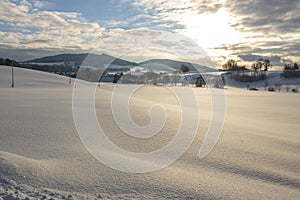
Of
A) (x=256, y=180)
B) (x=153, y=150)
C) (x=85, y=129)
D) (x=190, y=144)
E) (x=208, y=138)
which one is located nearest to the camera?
(x=256, y=180)

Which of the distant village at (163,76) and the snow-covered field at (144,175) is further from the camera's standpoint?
the distant village at (163,76)

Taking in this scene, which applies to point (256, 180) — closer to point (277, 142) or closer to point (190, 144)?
point (190, 144)

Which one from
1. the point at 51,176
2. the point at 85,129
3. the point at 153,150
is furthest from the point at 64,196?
the point at 85,129

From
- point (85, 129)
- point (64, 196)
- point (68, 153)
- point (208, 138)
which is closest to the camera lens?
point (64, 196)

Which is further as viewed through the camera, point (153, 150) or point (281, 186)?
point (153, 150)

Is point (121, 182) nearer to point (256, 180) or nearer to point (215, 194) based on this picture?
point (215, 194)

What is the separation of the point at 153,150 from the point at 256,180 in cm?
168

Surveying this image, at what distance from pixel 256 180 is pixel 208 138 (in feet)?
7.12

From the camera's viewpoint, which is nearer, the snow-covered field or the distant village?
the snow-covered field

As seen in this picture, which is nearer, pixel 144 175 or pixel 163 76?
pixel 144 175

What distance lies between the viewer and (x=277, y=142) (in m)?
5.29

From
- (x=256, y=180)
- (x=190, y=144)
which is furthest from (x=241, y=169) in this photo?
(x=190, y=144)

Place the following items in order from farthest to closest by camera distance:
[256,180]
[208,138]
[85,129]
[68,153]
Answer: [85,129], [208,138], [68,153], [256,180]

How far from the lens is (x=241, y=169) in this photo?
3457 mm
